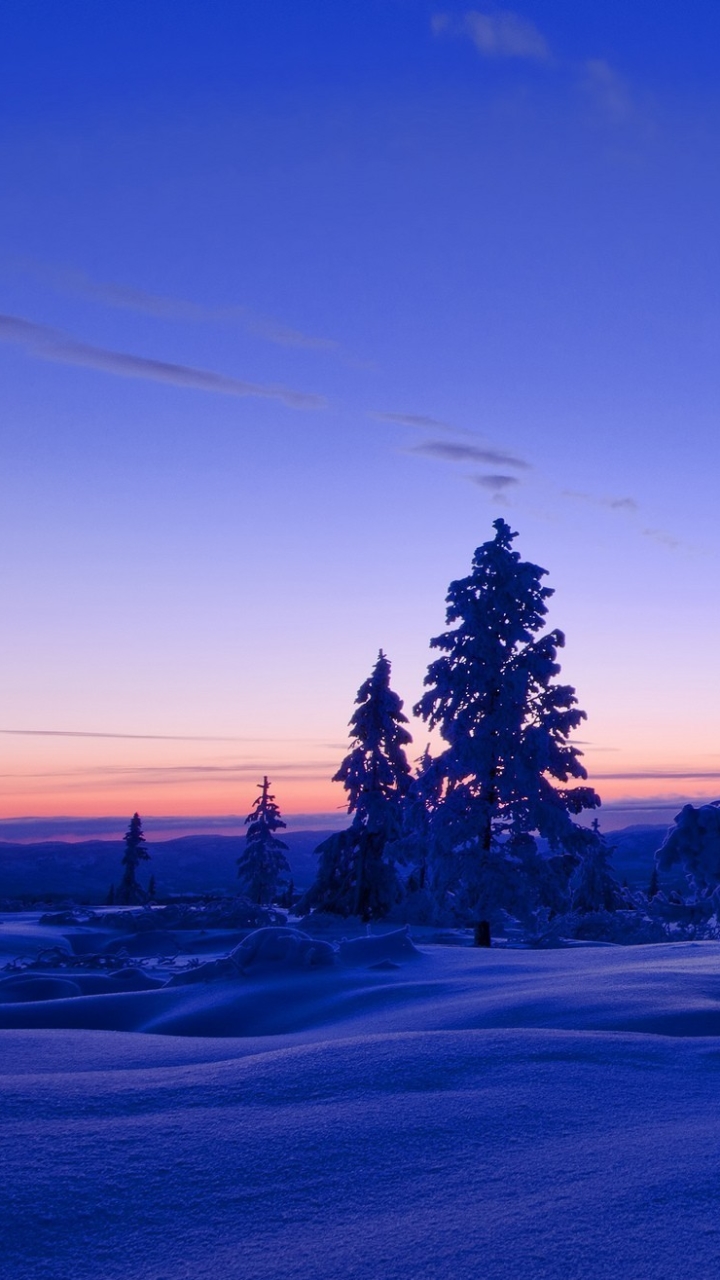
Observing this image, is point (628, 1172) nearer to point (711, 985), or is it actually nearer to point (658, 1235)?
point (658, 1235)

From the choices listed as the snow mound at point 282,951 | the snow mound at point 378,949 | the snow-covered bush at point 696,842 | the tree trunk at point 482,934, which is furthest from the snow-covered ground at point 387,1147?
the tree trunk at point 482,934

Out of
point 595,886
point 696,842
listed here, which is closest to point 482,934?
point 595,886

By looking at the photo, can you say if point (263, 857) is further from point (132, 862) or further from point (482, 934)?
point (482, 934)

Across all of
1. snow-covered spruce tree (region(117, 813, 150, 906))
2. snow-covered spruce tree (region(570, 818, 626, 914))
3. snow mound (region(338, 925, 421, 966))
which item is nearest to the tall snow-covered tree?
snow-covered spruce tree (region(117, 813, 150, 906))

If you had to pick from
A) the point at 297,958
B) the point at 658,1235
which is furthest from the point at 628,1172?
the point at 297,958

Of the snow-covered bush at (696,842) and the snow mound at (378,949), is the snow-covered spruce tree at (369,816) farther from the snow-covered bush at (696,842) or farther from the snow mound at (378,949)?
the snow-covered bush at (696,842)

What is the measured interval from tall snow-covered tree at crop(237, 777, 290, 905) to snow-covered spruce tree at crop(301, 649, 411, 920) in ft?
59.3

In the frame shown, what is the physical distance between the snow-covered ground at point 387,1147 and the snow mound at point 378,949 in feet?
11.0

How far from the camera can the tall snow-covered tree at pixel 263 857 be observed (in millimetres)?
47969

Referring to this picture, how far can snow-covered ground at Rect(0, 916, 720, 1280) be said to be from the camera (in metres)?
2.16

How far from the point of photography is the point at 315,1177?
8.71 ft

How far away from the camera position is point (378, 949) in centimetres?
932

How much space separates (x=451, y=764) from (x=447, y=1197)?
1842cm

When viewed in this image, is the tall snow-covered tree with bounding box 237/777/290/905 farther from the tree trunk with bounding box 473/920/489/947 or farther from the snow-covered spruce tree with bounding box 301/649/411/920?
the tree trunk with bounding box 473/920/489/947
